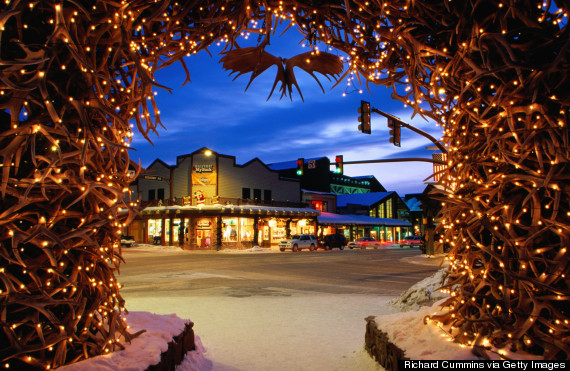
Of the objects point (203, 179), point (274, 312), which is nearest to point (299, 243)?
point (203, 179)

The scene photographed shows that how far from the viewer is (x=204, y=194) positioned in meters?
42.1

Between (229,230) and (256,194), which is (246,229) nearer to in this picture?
(229,230)

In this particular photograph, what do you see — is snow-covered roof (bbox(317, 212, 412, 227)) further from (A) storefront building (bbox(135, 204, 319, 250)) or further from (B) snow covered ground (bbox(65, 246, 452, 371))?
(B) snow covered ground (bbox(65, 246, 452, 371))

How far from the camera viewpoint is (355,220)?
53.7 meters

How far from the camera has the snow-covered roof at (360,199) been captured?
62112 mm

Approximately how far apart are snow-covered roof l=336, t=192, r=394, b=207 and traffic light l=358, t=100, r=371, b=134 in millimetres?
46341

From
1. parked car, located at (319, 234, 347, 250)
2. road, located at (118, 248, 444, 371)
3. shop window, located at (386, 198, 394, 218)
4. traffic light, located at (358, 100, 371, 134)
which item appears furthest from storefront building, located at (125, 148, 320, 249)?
traffic light, located at (358, 100, 371, 134)

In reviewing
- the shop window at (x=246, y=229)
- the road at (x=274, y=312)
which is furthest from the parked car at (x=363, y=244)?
the road at (x=274, y=312)

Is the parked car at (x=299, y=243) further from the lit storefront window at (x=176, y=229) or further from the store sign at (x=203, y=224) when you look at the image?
the lit storefront window at (x=176, y=229)

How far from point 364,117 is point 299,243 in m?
24.4

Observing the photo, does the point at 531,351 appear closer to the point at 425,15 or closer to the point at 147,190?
the point at 425,15

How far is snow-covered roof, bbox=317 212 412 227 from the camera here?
5069 centimetres

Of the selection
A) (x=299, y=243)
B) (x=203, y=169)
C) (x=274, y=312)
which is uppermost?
(x=203, y=169)

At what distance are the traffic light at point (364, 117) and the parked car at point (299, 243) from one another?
934 inches
